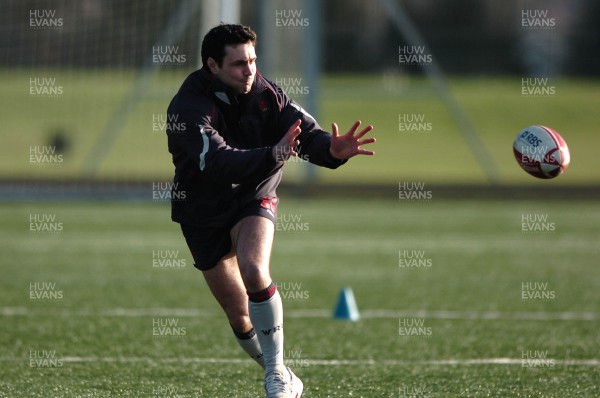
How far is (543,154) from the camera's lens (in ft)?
19.4

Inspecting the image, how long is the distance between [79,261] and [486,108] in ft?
84.2

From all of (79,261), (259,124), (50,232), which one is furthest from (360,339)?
(50,232)

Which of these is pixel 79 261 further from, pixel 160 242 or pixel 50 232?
pixel 50 232

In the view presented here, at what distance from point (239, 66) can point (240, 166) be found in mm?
599

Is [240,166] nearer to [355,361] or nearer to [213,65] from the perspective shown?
[213,65]

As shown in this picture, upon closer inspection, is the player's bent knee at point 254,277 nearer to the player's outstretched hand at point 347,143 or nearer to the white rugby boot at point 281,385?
the white rugby boot at point 281,385

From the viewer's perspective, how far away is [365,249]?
39.5ft

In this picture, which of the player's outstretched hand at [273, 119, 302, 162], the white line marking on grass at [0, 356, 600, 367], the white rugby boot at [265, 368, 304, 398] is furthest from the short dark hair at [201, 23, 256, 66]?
the white line marking on grass at [0, 356, 600, 367]

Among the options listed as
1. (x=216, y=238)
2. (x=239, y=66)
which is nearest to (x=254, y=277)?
(x=216, y=238)

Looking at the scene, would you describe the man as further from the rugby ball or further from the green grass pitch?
the rugby ball

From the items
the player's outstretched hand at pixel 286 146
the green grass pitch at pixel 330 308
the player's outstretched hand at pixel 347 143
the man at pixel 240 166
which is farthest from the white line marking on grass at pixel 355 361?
the player's outstretched hand at pixel 286 146

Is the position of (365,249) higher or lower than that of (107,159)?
higher

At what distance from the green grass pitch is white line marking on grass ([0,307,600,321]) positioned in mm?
18

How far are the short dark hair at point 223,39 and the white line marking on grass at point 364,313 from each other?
336 cm
